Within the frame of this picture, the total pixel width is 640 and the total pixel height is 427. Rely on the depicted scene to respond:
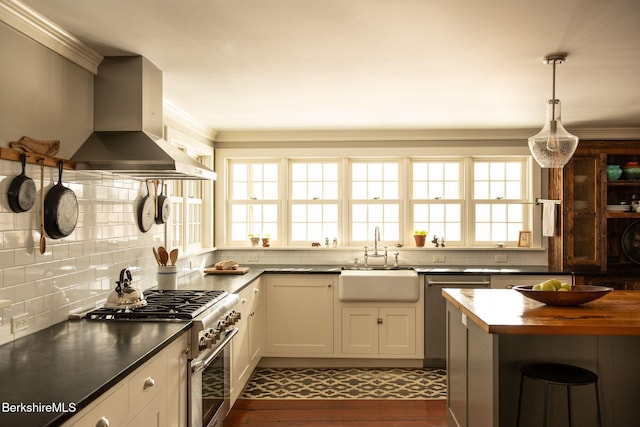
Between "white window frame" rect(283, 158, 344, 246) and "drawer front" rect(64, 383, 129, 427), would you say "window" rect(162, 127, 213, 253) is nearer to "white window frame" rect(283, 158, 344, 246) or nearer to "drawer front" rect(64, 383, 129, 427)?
"white window frame" rect(283, 158, 344, 246)

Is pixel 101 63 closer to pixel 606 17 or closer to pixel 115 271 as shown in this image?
pixel 115 271

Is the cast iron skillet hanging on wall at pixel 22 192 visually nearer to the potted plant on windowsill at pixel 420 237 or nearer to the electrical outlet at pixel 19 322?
the electrical outlet at pixel 19 322

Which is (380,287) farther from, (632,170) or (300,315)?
(632,170)

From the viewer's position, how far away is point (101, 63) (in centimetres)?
324

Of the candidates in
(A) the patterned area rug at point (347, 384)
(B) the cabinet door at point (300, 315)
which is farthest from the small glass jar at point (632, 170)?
(B) the cabinet door at point (300, 315)

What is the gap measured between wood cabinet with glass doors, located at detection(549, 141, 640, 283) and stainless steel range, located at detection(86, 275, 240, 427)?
377 centimetres

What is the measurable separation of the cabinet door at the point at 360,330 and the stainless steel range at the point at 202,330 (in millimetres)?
1833

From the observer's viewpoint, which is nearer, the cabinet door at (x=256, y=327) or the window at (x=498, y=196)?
the cabinet door at (x=256, y=327)

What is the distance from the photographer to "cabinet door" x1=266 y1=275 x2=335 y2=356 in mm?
5363

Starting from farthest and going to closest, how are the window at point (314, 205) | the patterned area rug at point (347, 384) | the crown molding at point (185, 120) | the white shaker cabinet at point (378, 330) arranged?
the window at point (314, 205), the white shaker cabinet at point (378, 330), the patterned area rug at point (347, 384), the crown molding at point (185, 120)

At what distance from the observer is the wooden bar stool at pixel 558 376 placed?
104 inches

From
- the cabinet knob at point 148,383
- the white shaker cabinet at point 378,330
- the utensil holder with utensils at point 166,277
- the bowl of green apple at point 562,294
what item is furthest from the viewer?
the white shaker cabinet at point 378,330

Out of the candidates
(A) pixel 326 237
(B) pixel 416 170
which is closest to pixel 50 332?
(A) pixel 326 237

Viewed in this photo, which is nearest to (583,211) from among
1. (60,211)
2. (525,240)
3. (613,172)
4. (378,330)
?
(613,172)
